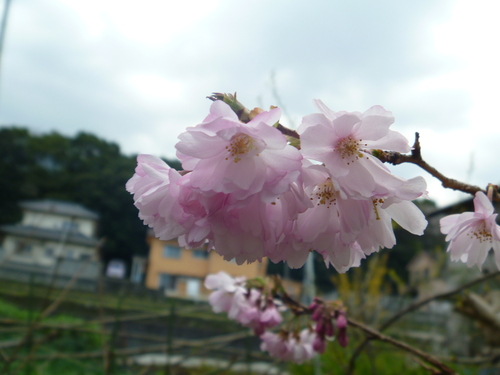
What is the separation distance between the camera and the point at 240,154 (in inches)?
19.9

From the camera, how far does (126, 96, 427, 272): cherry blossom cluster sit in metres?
0.49

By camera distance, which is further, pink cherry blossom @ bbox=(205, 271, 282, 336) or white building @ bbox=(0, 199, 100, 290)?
white building @ bbox=(0, 199, 100, 290)

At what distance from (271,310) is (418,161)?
91cm

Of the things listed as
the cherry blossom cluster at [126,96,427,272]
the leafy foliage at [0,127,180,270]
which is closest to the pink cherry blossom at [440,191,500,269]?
the cherry blossom cluster at [126,96,427,272]

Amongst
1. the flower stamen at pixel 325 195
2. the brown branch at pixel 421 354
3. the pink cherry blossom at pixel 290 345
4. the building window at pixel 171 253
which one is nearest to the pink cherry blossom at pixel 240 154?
the flower stamen at pixel 325 195

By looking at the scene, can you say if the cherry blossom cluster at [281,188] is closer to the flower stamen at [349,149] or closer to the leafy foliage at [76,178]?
the flower stamen at [349,149]

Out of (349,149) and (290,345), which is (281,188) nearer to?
(349,149)

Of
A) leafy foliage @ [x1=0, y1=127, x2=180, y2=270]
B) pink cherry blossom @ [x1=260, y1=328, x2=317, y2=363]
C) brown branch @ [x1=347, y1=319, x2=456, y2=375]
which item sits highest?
leafy foliage @ [x1=0, y1=127, x2=180, y2=270]

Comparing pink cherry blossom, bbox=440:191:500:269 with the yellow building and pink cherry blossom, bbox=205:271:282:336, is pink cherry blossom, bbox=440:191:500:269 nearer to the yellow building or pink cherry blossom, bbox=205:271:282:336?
pink cherry blossom, bbox=205:271:282:336

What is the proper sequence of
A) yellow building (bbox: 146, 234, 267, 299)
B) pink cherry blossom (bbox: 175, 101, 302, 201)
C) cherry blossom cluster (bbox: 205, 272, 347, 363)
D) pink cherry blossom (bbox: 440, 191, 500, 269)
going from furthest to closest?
yellow building (bbox: 146, 234, 267, 299), cherry blossom cluster (bbox: 205, 272, 347, 363), pink cherry blossom (bbox: 440, 191, 500, 269), pink cherry blossom (bbox: 175, 101, 302, 201)

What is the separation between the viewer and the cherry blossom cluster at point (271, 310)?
1319 millimetres

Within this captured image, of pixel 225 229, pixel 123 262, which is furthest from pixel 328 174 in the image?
pixel 123 262

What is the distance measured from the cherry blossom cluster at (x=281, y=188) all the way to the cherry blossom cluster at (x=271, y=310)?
31.1 inches

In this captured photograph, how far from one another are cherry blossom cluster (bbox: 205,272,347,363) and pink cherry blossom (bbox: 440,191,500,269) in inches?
24.2
